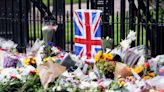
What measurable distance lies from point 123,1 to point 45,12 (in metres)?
2.53

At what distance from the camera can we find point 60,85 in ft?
17.0

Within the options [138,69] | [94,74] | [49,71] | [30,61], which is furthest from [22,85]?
[138,69]

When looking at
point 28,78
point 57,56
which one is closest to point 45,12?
point 57,56

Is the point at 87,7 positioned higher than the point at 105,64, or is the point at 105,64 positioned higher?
the point at 87,7

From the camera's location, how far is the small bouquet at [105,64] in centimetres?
557

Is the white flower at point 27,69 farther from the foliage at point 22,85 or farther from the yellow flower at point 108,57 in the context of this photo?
the yellow flower at point 108,57

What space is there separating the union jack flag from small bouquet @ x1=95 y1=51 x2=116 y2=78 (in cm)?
36

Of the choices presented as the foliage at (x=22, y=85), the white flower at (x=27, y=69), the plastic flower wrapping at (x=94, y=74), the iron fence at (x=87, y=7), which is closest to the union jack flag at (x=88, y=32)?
the plastic flower wrapping at (x=94, y=74)

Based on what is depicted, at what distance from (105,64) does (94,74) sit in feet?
0.57

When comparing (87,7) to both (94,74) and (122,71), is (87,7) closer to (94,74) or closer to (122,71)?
(94,74)

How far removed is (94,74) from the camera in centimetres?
552

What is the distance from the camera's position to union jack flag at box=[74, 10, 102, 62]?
20.5 ft

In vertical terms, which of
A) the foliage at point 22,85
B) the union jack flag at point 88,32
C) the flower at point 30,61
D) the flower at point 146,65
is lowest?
the foliage at point 22,85

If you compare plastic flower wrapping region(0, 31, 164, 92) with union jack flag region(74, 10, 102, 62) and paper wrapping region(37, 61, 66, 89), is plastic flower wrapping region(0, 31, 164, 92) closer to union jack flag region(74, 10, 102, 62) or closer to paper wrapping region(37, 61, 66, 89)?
paper wrapping region(37, 61, 66, 89)
